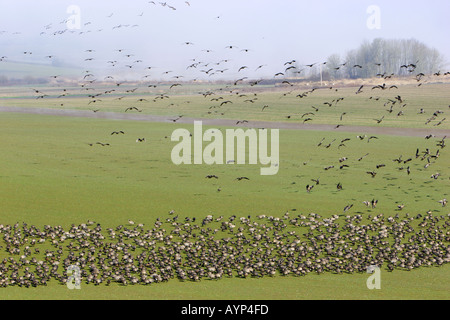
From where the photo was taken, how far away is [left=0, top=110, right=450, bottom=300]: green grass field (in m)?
24.8

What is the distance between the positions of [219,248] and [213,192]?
14668 mm

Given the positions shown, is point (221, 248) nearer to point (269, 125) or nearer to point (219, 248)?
point (219, 248)

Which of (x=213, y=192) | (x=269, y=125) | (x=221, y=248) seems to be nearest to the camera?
(x=221, y=248)

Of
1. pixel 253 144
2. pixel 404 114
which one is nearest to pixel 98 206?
pixel 253 144

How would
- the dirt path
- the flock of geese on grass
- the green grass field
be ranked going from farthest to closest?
the dirt path
the flock of geese on grass
the green grass field

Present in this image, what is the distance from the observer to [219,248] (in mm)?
29469

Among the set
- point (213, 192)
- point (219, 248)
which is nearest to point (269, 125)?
point (213, 192)

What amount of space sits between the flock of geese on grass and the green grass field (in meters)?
0.73

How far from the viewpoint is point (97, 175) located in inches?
1982

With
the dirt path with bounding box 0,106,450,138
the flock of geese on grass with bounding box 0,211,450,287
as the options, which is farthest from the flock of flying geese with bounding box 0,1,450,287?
the dirt path with bounding box 0,106,450,138

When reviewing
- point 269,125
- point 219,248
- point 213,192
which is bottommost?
point 219,248

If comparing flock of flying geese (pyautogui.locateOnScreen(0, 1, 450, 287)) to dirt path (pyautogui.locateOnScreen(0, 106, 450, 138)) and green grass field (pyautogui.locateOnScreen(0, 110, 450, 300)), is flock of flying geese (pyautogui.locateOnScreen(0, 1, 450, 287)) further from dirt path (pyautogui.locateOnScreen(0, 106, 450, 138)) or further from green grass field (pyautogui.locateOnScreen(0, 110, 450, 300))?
dirt path (pyautogui.locateOnScreen(0, 106, 450, 138))

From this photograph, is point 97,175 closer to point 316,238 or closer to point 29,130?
point 316,238

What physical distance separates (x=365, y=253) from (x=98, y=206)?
1763 cm
